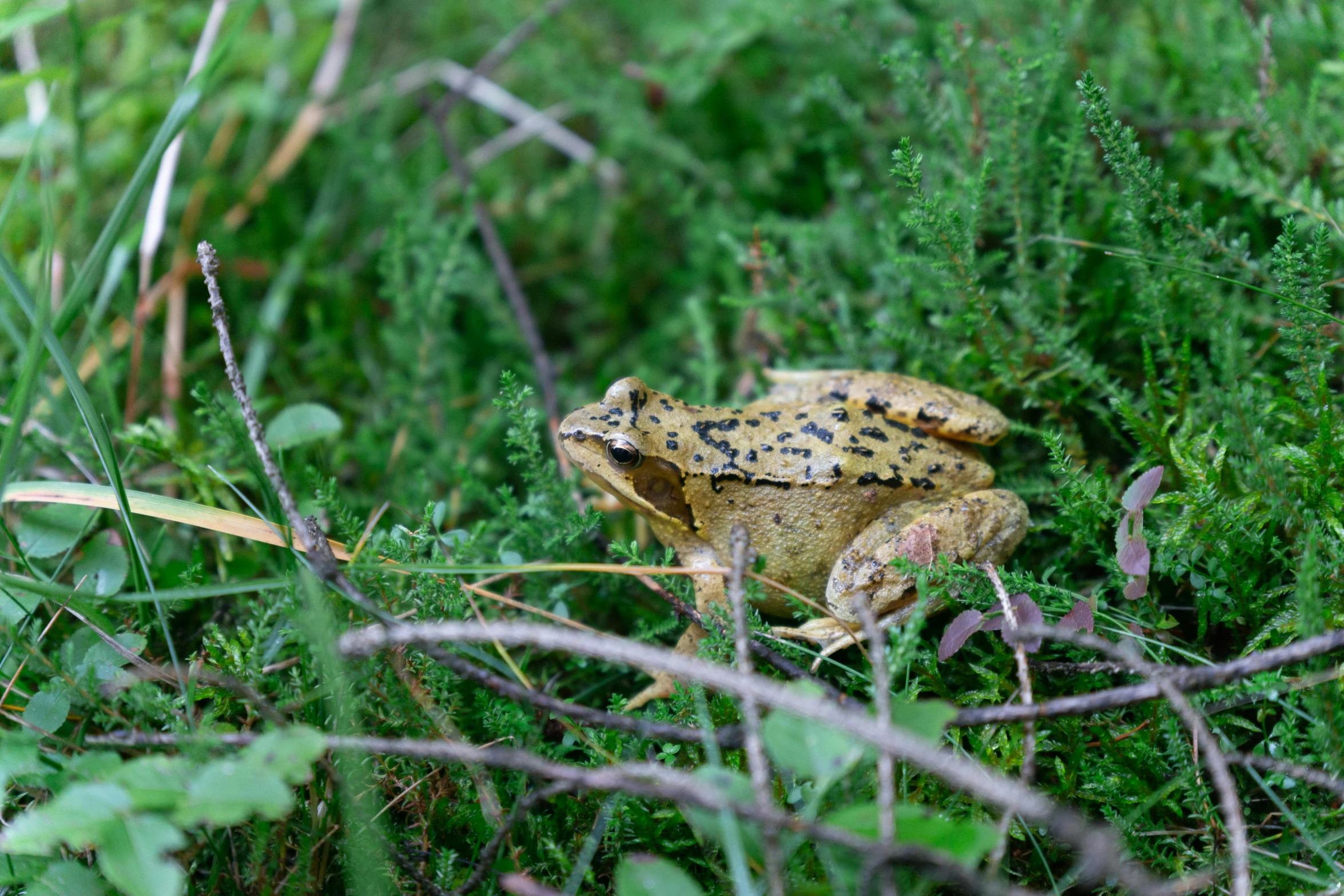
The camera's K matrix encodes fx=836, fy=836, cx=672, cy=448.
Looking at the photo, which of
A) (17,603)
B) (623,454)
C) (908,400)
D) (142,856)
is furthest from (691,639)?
(17,603)

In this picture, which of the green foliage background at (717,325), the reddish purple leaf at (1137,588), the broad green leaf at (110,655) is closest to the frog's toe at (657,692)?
the green foliage background at (717,325)

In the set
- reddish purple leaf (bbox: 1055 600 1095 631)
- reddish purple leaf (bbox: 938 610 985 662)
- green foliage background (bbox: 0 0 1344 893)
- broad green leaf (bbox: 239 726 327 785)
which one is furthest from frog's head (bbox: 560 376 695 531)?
broad green leaf (bbox: 239 726 327 785)

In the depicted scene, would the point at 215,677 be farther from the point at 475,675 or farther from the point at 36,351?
the point at 36,351

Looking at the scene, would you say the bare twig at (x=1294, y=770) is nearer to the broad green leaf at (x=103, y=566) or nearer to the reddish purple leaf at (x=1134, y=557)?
the reddish purple leaf at (x=1134, y=557)

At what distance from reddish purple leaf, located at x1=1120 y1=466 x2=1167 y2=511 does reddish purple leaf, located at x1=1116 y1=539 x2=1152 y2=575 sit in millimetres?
105

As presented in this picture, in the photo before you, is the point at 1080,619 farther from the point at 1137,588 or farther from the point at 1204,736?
the point at 1204,736

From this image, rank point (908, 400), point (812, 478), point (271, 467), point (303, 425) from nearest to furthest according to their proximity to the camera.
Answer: point (271, 467) < point (812, 478) < point (908, 400) < point (303, 425)

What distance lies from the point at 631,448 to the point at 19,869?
2.13m

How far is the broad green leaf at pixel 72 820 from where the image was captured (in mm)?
1737

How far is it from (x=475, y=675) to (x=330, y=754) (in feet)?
1.66

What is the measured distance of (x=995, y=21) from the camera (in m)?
4.04

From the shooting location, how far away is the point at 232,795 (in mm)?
1778

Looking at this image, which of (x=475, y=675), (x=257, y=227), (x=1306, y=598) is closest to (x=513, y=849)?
(x=475, y=675)

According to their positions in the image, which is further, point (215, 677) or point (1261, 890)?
point (215, 677)
